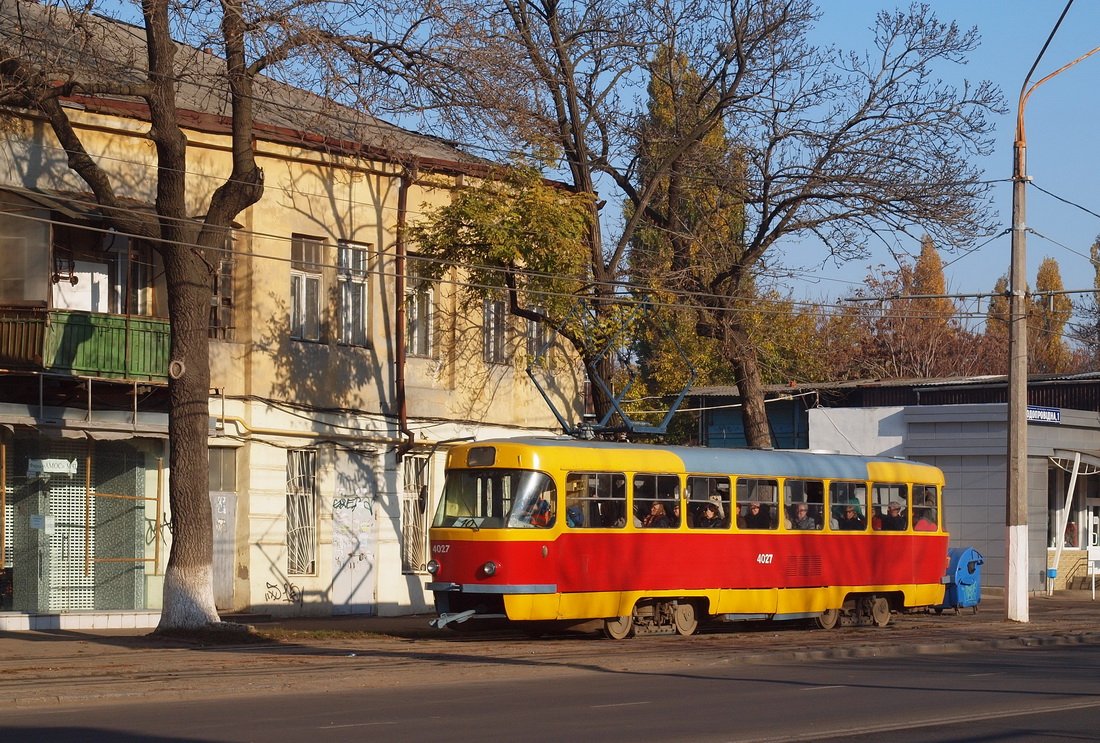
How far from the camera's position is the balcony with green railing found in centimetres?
2255

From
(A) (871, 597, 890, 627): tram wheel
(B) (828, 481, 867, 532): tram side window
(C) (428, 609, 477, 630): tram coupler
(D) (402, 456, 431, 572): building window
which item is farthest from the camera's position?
(D) (402, 456, 431, 572): building window

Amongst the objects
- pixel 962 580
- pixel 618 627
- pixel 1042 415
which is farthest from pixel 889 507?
pixel 1042 415

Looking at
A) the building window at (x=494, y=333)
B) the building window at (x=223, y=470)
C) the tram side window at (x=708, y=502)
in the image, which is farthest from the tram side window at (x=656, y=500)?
the building window at (x=494, y=333)

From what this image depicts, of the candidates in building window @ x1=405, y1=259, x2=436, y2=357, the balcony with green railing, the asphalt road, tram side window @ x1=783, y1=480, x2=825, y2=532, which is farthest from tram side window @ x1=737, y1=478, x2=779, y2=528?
the balcony with green railing

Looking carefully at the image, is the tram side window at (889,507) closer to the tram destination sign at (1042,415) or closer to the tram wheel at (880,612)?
the tram wheel at (880,612)

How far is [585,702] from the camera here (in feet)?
46.6

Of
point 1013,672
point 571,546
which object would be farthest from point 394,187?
point 1013,672

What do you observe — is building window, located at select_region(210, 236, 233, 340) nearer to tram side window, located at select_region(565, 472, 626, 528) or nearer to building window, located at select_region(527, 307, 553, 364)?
building window, located at select_region(527, 307, 553, 364)

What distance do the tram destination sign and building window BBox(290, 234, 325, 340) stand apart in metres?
18.3

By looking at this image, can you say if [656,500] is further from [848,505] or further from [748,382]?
[748,382]

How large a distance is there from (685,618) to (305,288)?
9.53 meters

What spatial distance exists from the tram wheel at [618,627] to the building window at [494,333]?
30.0 ft

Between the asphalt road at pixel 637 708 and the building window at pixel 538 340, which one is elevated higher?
the building window at pixel 538 340

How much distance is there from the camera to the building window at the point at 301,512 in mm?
26875
